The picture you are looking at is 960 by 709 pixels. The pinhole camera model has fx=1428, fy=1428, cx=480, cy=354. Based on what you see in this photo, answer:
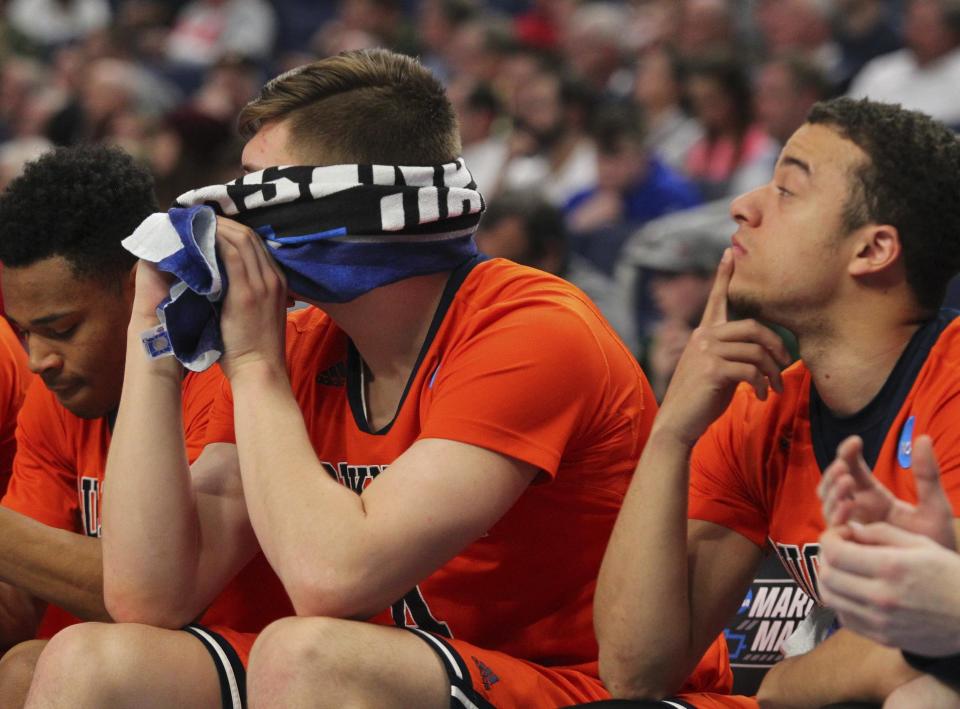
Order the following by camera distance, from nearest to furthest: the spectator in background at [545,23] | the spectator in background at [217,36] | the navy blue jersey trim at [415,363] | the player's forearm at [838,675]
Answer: the player's forearm at [838,675]
the navy blue jersey trim at [415,363]
the spectator in background at [545,23]
the spectator in background at [217,36]

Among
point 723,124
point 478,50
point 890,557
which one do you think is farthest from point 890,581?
point 478,50

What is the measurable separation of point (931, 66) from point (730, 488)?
486cm

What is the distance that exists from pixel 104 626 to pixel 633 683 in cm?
90

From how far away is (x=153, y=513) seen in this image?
99.5 inches

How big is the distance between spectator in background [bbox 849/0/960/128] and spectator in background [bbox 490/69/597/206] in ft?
5.78

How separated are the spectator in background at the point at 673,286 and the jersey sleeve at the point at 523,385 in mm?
1772

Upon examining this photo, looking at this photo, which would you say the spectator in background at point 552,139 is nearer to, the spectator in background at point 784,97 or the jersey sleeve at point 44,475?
the spectator in background at point 784,97

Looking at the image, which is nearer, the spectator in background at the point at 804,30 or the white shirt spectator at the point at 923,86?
the white shirt spectator at the point at 923,86

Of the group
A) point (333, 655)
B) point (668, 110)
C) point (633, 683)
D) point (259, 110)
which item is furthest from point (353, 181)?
point (668, 110)

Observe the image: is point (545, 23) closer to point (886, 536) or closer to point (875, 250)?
point (875, 250)

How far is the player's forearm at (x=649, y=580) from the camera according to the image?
94.7 inches

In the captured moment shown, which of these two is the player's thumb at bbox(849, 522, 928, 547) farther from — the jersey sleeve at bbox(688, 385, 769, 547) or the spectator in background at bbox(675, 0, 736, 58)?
the spectator in background at bbox(675, 0, 736, 58)

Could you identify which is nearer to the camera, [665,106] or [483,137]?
[665,106]

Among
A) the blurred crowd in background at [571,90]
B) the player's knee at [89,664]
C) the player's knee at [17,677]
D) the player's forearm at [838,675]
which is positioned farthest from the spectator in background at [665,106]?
the player's knee at [89,664]
